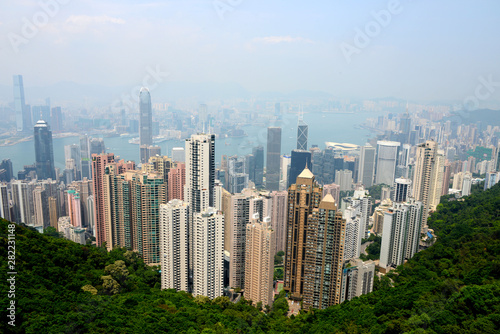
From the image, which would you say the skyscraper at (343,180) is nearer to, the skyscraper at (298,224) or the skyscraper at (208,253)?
the skyscraper at (298,224)

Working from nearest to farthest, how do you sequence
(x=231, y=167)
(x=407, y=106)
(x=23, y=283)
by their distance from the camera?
1. (x=23, y=283)
2. (x=407, y=106)
3. (x=231, y=167)

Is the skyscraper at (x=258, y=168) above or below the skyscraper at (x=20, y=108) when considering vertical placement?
below

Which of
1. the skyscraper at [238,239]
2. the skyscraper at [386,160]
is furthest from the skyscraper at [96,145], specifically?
the skyscraper at [386,160]

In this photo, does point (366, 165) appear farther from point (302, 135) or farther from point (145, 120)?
point (145, 120)

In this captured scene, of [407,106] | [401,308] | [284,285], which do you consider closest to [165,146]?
[284,285]

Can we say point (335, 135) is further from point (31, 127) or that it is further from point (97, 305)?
point (97, 305)

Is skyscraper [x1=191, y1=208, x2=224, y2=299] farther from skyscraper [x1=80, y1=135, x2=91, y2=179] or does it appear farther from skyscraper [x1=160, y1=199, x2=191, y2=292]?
skyscraper [x1=80, y1=135, x2=91, y2=179]

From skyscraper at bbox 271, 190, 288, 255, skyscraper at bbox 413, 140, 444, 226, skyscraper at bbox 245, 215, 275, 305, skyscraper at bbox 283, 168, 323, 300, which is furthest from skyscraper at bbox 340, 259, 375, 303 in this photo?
skyscraper at bbox 413, 140, 444, 226
